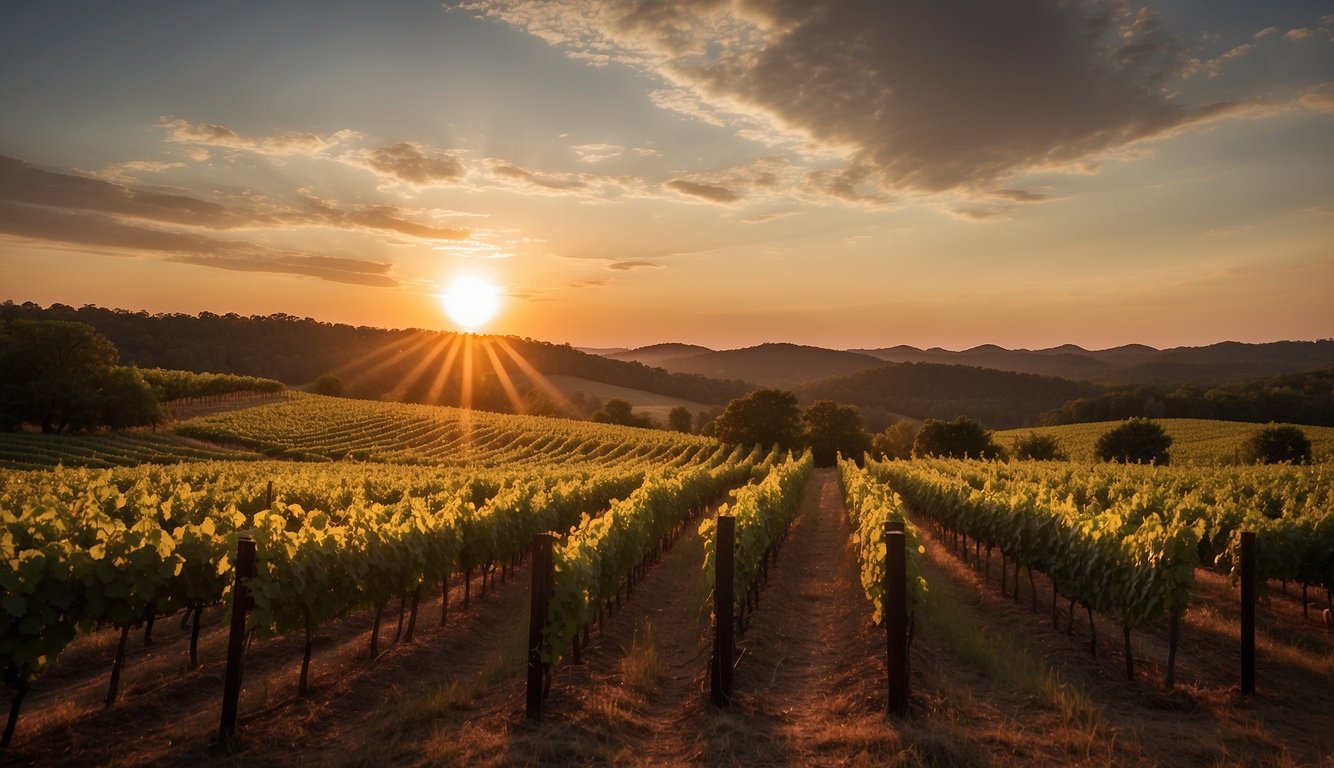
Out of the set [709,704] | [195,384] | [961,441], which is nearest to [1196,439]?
[961,441]

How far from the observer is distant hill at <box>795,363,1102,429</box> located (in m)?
112

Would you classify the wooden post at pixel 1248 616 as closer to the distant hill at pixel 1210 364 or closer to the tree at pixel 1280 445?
the tree at pixel 1280 445

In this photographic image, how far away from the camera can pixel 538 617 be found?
744cm

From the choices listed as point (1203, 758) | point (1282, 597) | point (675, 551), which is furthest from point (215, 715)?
point (1282, 597)

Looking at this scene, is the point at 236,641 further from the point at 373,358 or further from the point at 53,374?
the point at 373,358

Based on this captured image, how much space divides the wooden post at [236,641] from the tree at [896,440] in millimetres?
79266

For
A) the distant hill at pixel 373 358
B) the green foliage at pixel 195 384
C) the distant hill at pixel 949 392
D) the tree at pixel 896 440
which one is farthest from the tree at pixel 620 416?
the green foliage at pixel 195 384

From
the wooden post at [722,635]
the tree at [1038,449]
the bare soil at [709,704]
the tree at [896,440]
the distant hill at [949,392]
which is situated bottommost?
the tree at [896,440]

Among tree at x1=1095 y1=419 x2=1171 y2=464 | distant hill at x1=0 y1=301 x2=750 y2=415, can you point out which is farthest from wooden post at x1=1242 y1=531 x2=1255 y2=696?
distant hill at x1=0 y1=301 x2=750 y2=415

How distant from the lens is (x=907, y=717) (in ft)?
22.8

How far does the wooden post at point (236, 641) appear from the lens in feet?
21.1

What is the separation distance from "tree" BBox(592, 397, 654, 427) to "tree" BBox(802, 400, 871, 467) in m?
30.1

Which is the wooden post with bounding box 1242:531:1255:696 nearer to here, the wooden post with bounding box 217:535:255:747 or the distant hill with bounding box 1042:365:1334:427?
the wooden post with bounding box 217:535:255:747

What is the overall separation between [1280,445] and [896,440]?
39.7m
